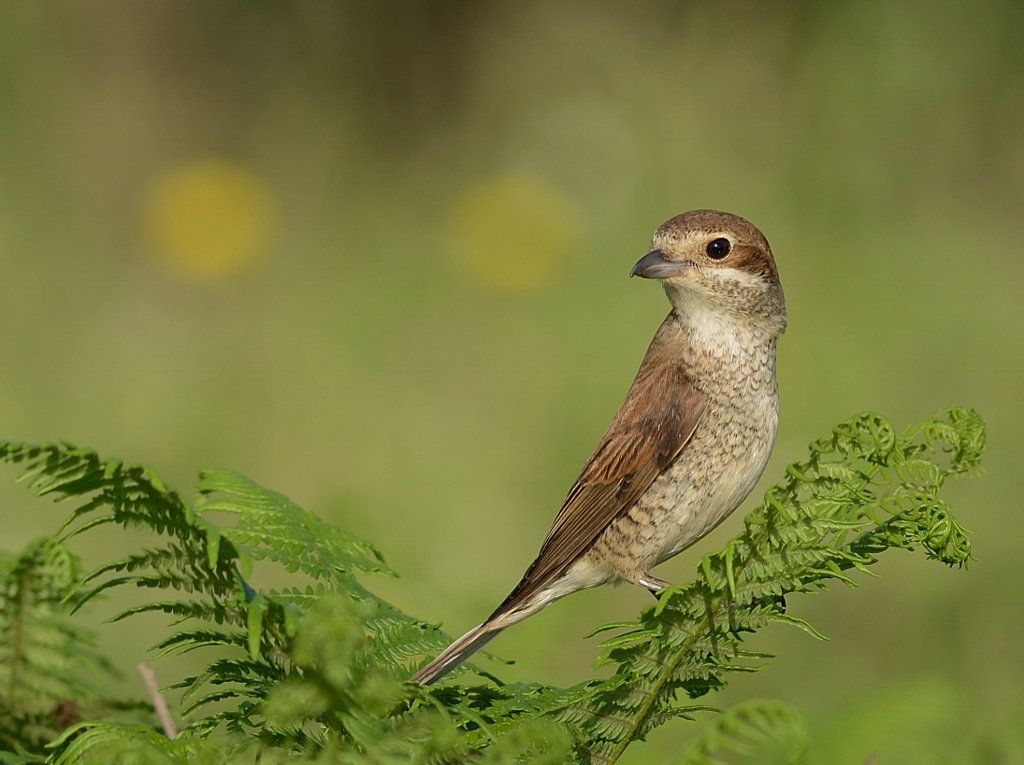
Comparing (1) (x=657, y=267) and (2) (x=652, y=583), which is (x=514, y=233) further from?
(2) (x=652, y=583)

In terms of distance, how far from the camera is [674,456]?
154 inches

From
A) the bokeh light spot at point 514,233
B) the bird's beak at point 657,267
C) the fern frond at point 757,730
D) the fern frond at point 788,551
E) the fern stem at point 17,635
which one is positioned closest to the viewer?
the fern frond at point 757,730

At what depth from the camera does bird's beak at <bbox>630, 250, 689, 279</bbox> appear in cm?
416

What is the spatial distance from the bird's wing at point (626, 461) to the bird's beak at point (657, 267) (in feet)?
1.24

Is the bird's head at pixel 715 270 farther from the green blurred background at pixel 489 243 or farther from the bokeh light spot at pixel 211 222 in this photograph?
the bokeh light spot at pixel 211 222

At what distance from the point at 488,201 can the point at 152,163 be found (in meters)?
2.65

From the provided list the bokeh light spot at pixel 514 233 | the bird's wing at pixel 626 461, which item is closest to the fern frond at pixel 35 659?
the bird's wing at pixel 626 461

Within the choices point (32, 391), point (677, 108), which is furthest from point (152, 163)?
point (677, 108)

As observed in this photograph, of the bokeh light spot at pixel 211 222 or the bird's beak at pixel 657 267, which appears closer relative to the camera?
the bird's beak at pixel 657 267

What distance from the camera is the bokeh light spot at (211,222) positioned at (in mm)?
8141

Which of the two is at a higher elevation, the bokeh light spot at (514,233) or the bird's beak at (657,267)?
the bokeh light spot at (514,233)

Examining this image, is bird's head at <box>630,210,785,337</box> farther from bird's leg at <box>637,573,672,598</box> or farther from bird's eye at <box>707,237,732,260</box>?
bird's leg at <box>637,573,672,598</box>

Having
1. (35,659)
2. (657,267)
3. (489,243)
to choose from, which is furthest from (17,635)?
(489,243)

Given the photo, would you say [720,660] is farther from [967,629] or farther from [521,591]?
[967,629]
